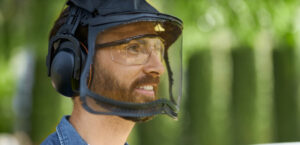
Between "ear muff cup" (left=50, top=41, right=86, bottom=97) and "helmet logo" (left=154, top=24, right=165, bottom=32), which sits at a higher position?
"helmet logo" (left=154, top=24, right=165, bottom=32)

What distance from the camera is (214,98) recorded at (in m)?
10.2

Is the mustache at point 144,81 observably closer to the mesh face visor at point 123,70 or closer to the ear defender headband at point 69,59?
the mesh face visor at point 123,70

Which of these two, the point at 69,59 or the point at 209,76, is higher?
the point at 69,59

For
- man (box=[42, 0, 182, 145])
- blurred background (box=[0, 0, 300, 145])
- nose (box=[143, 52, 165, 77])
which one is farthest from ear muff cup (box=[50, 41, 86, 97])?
blurred background (box=[0, 0, 300, 145])

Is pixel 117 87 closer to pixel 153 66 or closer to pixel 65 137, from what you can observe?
pixel 153 66

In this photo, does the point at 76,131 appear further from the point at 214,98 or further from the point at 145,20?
the point at 214,98

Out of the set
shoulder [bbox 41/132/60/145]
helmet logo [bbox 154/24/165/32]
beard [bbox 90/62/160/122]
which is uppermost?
helmet logo [bbox 154/24/165/32]

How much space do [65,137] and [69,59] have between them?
0.25 m

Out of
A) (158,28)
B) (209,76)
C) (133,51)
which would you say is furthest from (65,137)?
(209,76)

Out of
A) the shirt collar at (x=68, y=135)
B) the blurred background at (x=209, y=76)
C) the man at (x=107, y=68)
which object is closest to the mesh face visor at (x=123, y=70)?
the man at (x=107, y=68)

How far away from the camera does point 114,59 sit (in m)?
1.66

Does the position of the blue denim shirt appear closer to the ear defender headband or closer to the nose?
the ear defender headband

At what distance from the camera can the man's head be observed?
64.2 inches

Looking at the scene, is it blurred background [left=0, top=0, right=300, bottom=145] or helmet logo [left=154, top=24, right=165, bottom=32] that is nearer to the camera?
helmet logo [left=154, top=24, right=165, bottom=32]
